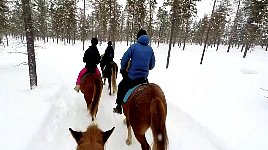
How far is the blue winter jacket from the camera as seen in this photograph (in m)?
5.66

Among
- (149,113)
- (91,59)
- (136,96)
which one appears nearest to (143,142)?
(149,113)

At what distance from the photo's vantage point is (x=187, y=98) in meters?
10.9

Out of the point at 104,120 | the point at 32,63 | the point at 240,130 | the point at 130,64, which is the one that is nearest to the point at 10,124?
the point at 104,120

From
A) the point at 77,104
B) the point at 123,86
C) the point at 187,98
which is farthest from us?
the point at 187,98

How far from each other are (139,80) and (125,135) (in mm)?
1928

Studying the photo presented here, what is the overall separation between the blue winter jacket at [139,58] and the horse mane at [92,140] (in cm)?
381

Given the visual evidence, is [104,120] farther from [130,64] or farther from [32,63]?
[32,63]

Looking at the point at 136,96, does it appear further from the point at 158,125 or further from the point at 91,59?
the point at 91,59

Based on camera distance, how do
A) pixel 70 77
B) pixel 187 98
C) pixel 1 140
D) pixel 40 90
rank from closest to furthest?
pixel 1 140
pixel 40 90
pixel 187 98
pixel 70 77

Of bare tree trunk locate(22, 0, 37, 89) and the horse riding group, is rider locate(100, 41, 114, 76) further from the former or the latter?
bare tree trunk locate(22, 0, 37, 89)

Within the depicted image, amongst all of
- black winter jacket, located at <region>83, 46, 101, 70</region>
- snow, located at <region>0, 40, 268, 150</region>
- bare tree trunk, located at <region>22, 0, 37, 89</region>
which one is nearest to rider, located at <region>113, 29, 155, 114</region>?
snow, located at <region>0, 40, 268, 150</region>

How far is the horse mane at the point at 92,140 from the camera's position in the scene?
1.94 metres

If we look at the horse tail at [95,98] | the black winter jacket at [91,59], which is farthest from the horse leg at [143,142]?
the black winter jacket at [91,59]

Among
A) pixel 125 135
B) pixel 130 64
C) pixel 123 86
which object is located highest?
pixel 130 64
